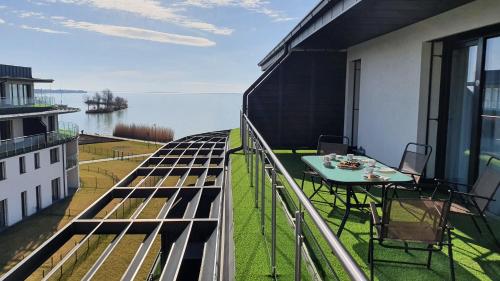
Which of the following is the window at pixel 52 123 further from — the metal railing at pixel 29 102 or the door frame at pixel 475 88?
the door frame at pixel 475 88

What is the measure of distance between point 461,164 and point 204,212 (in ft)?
12.4

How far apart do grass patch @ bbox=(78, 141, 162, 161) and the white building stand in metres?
7.60

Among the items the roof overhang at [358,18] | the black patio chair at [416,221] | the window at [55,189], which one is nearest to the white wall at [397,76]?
the roof overhang at [358,18]

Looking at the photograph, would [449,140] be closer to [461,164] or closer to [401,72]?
[461,164]

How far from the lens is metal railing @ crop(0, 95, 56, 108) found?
21992mm

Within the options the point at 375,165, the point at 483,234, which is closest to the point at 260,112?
the point at 375,165

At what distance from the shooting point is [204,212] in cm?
628

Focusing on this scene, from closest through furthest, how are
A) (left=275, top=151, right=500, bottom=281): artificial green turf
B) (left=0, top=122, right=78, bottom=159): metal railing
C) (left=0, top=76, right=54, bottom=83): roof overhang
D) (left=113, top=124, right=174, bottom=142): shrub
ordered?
(left=275, top=151, right=500, bottom=281): artificial green turf < (left=0, top=122, right=78, bottom=159): metal railing < (left=0, top=76, right=54, bottom=83): roof overhang < (left=113, top=124, right=174, bottom=142): shrub

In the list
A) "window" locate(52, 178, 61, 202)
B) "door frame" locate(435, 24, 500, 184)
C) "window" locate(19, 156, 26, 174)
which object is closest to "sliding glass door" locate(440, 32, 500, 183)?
"door frame" locate(435, 24, 500, 184)

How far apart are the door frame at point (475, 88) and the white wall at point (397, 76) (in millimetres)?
185

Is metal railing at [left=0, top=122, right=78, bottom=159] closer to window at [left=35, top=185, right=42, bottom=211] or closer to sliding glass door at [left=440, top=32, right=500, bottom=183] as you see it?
window at [left=35, top=185, right=42, bottom=211]

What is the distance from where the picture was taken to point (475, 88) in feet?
16.6

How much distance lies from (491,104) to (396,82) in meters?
2.23

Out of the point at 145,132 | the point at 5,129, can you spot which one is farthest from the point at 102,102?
the point at 5,129
